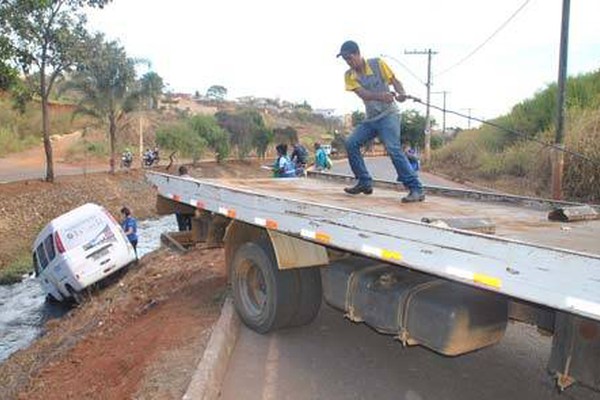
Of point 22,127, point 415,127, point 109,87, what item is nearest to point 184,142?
point 22,127

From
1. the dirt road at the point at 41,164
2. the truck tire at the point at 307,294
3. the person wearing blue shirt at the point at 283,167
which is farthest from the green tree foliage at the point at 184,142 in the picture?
the truck tire at the point at 307,294

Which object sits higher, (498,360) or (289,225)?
(289,225)

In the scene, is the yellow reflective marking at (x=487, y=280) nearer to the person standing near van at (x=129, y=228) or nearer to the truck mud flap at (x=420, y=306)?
the truck mud flap at (x=420, y=306)

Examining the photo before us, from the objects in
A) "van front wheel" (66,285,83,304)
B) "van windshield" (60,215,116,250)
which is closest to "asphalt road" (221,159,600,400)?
"van windshield" (60,215,116,250)

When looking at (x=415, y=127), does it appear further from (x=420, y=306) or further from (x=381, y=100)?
(x=420, y=306)

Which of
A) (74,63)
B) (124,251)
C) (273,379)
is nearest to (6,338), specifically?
(124,251)

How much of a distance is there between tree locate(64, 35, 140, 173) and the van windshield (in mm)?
14737

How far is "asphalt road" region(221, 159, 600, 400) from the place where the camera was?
17.4 feet

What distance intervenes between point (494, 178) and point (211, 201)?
22.5 meters

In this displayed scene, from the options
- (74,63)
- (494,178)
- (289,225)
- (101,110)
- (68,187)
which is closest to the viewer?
(289,225)

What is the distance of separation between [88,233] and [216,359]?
8.19 metres

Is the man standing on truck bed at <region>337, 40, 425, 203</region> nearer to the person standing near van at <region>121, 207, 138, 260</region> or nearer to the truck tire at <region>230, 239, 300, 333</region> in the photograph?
the truck tire at <region>230, 239, 300, 333</region>

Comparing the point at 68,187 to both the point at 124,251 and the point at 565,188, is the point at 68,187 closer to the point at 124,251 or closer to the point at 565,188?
the point at 124,251

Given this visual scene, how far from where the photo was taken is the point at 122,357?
6957mm
